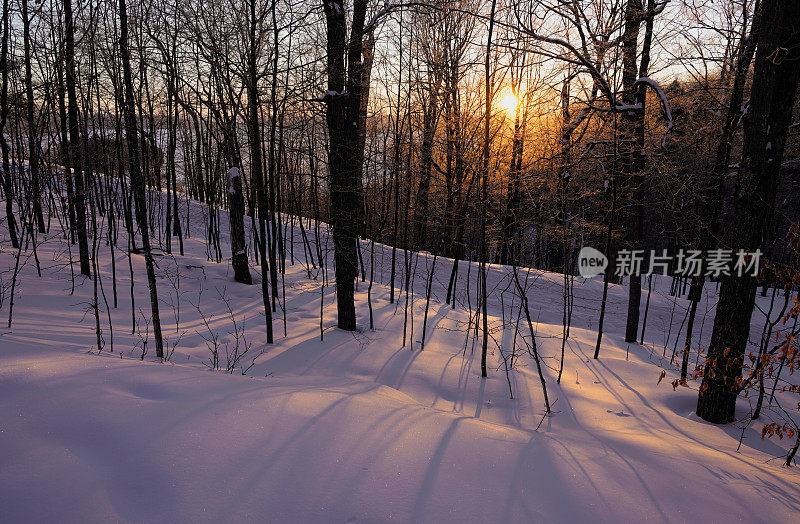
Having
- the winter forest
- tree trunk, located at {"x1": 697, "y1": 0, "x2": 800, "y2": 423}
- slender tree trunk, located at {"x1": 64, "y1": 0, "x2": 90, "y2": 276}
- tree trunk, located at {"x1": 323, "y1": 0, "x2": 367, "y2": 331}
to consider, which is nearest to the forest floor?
the winter forest

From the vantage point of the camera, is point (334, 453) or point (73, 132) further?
point (73, 132)

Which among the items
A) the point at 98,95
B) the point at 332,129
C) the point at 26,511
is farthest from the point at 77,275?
the point at 26,511

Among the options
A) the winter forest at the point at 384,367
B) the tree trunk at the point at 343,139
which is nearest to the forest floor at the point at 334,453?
the winter forest at the point at 384,367

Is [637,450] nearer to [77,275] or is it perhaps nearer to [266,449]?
[266,449]

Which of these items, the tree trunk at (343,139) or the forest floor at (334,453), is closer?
the forest floor at (334,453)

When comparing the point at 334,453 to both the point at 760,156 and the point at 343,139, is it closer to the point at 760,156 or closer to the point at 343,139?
the point at 343,139

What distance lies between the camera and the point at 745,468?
3.18 meters

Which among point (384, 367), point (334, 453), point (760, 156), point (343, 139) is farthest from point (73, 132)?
point (760, 156)

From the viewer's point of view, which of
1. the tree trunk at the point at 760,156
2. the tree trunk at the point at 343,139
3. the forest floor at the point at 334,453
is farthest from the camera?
the tree trunk at the point at 343,139

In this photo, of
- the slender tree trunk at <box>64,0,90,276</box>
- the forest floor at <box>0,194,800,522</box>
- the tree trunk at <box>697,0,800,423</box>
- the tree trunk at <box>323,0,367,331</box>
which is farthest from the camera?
the slender tree trunk at <box>64,0,90,276</box>

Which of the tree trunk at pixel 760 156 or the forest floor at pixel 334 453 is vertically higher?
the tree trunk at pixel 760 156

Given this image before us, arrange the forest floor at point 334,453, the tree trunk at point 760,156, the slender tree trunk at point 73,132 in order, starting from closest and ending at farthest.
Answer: the forest floor at point 334,453 → the tree trunk at point 760,156 → the slender tree trunk at point 73,132

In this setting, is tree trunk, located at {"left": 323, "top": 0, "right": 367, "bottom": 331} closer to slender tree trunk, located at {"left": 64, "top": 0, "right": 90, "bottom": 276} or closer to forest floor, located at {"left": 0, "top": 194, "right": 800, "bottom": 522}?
forest floor, located at {"left": 0, "top": 194, "right": 800, "bottom": 522}

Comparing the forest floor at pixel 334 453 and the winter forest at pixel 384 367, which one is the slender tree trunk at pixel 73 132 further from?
the forest floor at pixel 334 453
